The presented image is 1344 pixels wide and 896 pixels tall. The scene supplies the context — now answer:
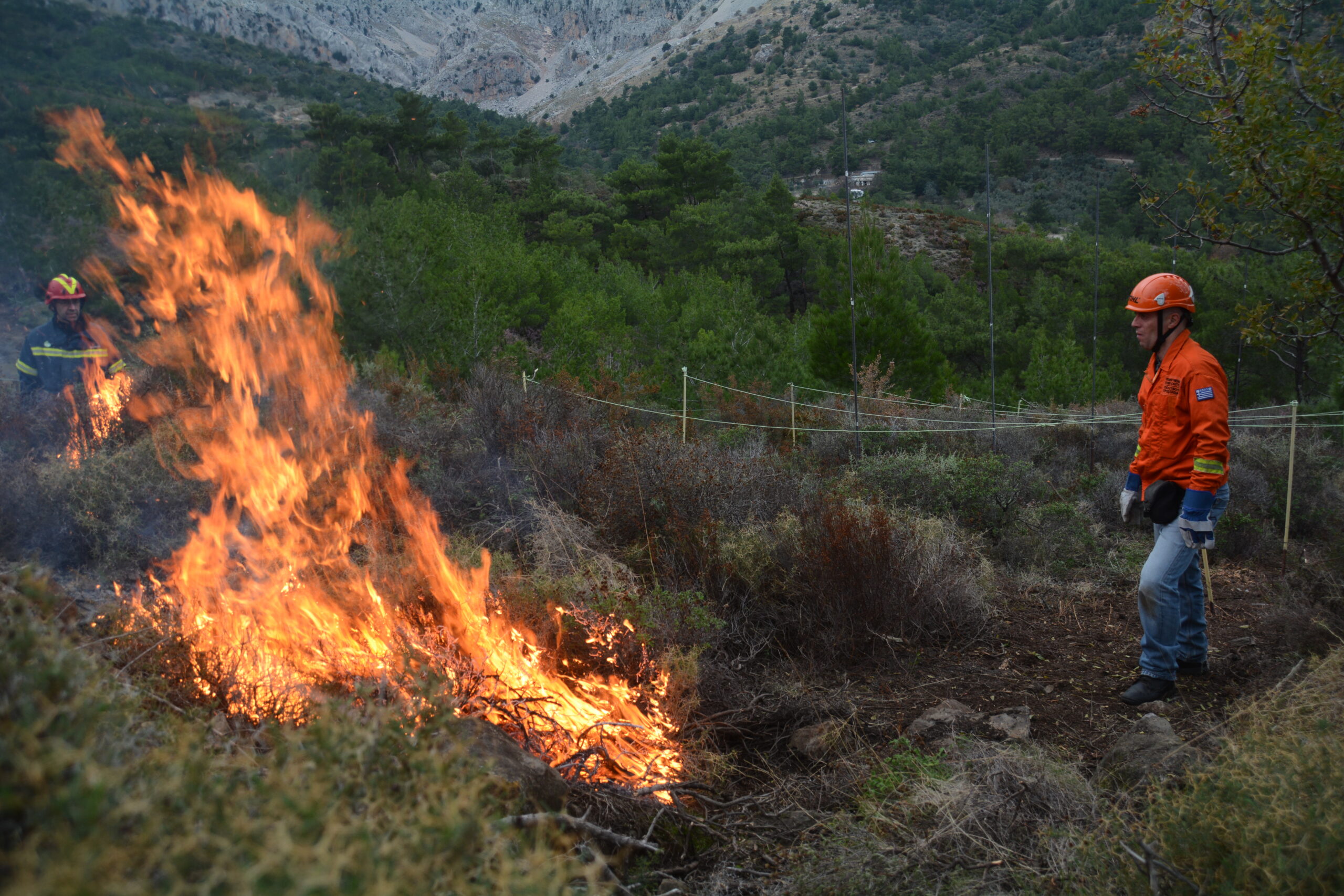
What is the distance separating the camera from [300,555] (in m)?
4.18

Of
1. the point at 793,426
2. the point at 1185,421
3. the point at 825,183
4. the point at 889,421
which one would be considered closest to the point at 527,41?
the point at 825,183

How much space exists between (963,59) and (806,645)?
8248cm

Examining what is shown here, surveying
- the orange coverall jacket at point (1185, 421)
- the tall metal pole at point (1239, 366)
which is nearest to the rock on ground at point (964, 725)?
the orange coverall jacket at point (1185, 421)

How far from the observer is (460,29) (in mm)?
140500

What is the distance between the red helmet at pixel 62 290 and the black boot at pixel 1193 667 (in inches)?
Answer: 331

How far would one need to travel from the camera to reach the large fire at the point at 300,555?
3031 mm

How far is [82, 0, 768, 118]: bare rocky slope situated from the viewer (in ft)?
361

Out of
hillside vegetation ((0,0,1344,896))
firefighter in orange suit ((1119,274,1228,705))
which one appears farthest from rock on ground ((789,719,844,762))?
firefighter in orange suit ((1119,274,1228,705))

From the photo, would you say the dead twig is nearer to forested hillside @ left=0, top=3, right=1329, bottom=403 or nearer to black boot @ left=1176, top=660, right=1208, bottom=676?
black boot @ left=1176, top=660, right=1208, bottom=676

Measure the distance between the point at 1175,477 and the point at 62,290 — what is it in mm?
8262

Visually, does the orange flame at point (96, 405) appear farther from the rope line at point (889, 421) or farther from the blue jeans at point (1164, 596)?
the blue jeans at point (1164, 596)

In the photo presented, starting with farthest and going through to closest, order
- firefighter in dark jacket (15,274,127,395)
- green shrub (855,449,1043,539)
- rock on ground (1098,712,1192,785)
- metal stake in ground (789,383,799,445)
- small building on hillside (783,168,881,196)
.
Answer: small building on hillside (783,168,881,196) < metal stake in ground (789,383,799,445) < green shrub (855,449,1043,539) < firefighter in dark jacket (15,274,127,395) < rock on ground (1098,712,1192,785)

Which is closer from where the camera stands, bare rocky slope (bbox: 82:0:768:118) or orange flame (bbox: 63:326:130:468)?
orange flame (bbox: 63:326:130:468)

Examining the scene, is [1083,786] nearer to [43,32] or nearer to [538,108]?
[43,32]
